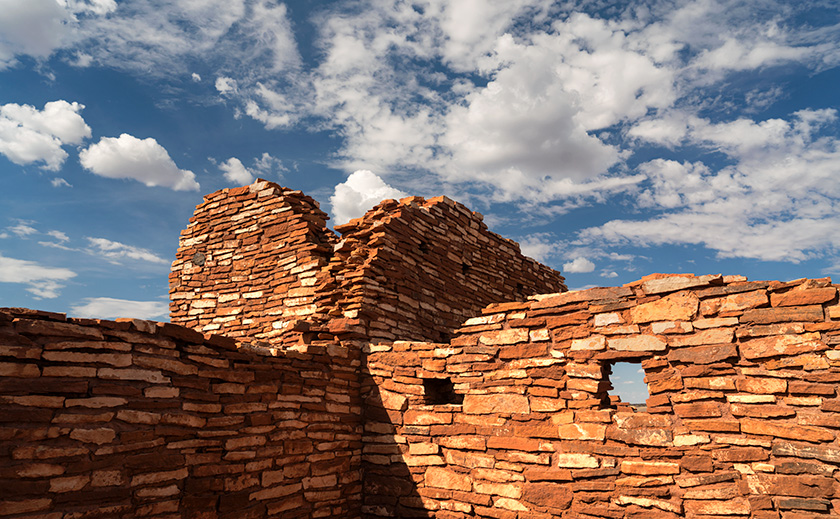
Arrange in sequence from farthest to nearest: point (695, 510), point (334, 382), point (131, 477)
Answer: point (334, 382) < point (695, 510) < point (131, 477)

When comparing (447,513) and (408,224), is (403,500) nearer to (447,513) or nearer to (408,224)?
(447,513)

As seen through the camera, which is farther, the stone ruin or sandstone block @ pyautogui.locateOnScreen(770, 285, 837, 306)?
sandstone block @ pyautogui.locateOnScreen(770, 285, 837, 306)

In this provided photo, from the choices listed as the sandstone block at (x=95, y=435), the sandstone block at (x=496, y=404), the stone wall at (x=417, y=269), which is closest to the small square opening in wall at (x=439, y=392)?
the sandstone block at (x=496, y=404)

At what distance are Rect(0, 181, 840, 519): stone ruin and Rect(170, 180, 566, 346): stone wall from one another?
0.07 metres

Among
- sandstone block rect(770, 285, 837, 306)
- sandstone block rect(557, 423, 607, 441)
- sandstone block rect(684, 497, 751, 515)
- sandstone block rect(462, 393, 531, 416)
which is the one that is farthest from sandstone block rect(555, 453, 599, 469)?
sandstone block rect(770, 285, 837, 306)

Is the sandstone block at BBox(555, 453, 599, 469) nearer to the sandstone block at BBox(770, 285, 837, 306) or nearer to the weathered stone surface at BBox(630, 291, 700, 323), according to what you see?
the weathered stone surface at BBox(630, 291, 700, 323)

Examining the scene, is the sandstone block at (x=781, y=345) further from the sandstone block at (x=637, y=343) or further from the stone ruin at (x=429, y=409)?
the sandstone block at (x=637, y=343)

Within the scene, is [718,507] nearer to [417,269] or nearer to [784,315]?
[784,315]

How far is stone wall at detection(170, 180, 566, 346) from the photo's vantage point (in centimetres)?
823

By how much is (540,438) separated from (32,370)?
5.12 metres

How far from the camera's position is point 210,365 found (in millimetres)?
5715

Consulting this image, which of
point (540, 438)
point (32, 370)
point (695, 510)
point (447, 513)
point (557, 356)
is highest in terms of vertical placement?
point (557, 356)

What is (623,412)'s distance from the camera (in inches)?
228

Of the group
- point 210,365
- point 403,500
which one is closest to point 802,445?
point 403,500
